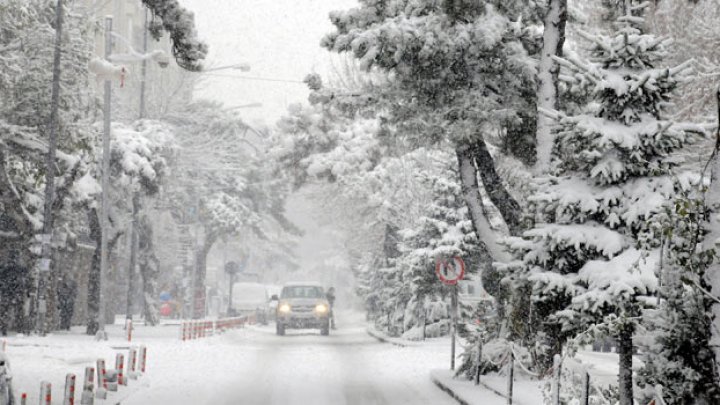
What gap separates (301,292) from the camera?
44.1 metres

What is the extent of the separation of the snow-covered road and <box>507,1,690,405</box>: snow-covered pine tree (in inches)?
207

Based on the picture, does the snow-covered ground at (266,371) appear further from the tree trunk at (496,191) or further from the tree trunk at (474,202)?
the tree trunk at (496,191)

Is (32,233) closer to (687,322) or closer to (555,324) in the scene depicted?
(555,324)

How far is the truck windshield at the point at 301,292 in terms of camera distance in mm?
43938

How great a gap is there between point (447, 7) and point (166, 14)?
523 cm

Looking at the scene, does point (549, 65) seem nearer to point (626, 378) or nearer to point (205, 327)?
point (626, 378)

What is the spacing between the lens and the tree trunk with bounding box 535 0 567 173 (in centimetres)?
1803

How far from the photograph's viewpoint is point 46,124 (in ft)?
103

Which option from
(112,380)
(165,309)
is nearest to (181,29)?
(112,380)

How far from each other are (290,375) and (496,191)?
20.2 ft

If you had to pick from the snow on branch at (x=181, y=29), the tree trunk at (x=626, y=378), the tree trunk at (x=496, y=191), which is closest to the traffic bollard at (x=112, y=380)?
the snow on branch at (x=181, y=29)

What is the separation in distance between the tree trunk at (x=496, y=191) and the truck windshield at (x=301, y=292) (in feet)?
79.9

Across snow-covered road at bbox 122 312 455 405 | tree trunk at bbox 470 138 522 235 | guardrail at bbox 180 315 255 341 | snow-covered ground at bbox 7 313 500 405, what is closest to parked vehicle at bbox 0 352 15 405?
snow-covered ground at bbox 7 313 500 405

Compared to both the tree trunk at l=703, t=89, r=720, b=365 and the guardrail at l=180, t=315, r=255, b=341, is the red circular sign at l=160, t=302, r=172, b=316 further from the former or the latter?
the tree trunk at l=703, t=89, r=720, b=365
